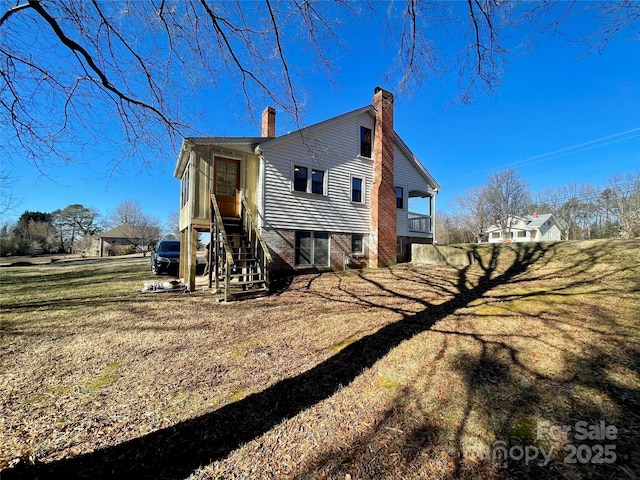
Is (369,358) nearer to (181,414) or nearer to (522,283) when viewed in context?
(181,414)

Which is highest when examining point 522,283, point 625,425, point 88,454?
point 522,283

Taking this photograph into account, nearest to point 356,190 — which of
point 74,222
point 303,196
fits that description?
point 303,196

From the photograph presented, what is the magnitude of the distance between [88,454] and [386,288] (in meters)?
6.95

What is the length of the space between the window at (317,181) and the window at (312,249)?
74.4 inches

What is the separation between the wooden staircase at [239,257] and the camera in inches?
313

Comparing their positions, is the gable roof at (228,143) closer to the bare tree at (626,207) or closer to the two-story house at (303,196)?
the two-story house at (303,196)

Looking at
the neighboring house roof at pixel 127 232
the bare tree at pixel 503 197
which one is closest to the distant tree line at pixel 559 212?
the bare tree at pixel 503 197

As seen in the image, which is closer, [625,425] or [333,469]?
[333,469]

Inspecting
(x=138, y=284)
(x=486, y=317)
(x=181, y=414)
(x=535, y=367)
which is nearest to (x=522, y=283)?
(x=486, y=317)

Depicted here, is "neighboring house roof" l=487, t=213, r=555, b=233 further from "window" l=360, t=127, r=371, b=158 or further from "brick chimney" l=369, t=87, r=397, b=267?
"window" l=360, t=127, r=371, b=158

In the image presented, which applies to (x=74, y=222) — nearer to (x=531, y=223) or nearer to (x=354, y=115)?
(x=354, y=115)

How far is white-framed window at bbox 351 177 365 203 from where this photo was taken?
13.1 meters

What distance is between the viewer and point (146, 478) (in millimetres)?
2096

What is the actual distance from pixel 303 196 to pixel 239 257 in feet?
13.3
